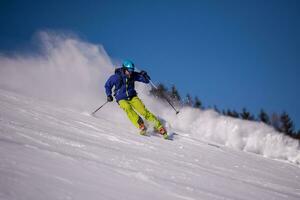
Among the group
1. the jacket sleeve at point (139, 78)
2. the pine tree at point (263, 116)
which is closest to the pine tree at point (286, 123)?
the pine tree at point (263, 116)

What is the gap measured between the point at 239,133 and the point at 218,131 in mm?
1085

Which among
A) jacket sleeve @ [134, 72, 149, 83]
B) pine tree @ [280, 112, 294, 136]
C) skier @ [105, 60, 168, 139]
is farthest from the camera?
A: pine tree @ [280, 112, 294, 136]

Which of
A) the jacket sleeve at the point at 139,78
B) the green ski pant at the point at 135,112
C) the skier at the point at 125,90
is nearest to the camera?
the green ski pant at the point at 135,112

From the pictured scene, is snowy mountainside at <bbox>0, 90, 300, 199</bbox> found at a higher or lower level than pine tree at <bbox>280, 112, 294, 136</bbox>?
lower

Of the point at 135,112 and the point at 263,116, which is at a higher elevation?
the point at 263,116

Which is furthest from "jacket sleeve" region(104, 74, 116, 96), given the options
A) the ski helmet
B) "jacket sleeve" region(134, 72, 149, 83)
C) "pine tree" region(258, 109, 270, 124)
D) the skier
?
"pine tree" region(258, 109, 270, 124)

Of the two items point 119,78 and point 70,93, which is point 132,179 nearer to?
point 119,78

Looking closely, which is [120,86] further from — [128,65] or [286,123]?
[286,123]

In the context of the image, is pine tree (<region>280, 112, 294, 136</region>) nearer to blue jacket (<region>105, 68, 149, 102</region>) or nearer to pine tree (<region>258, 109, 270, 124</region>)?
pine tree (<region>258, 109, 270, 124</region>)

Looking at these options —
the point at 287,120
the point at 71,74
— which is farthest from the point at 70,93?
the point at 287,120

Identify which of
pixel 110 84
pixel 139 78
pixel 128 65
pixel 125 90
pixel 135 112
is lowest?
pixel 135 112

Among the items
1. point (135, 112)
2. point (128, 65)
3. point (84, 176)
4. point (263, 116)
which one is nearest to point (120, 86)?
point (128, 65)

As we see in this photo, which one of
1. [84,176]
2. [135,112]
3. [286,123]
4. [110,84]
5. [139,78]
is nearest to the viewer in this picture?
[84,176]

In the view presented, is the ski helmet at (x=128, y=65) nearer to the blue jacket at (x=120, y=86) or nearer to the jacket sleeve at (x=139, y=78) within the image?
the blue jacket at (x=120, y=86)
